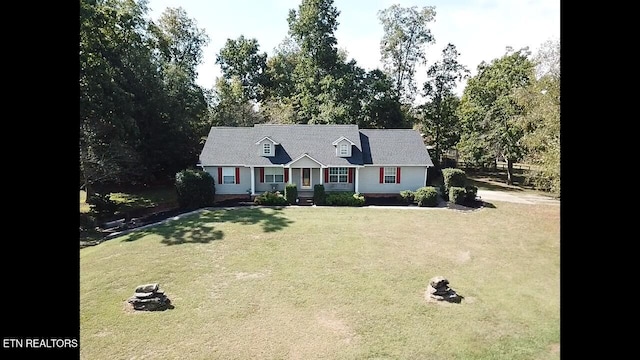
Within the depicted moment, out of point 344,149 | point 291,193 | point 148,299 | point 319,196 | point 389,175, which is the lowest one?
point 148,299

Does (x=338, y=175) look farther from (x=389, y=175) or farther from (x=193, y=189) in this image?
(x=193, y=189)

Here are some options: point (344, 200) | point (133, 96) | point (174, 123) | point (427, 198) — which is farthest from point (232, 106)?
point (427, 198)

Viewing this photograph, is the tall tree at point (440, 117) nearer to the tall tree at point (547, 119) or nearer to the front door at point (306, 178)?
the front door at point (306, 178)

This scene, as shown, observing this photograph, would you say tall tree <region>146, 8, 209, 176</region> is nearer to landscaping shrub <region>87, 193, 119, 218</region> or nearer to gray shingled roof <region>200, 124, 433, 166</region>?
gray shingled roof <region>200, 124, 433, 166</region>

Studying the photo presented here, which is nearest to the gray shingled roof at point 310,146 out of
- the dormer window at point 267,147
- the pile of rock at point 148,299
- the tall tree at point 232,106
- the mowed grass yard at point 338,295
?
the dormer window at point 267,147

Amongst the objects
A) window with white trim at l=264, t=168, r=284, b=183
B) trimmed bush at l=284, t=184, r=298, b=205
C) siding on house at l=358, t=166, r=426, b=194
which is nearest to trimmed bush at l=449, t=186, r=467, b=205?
siding on house at l=358, t=166, r=426, b=194
